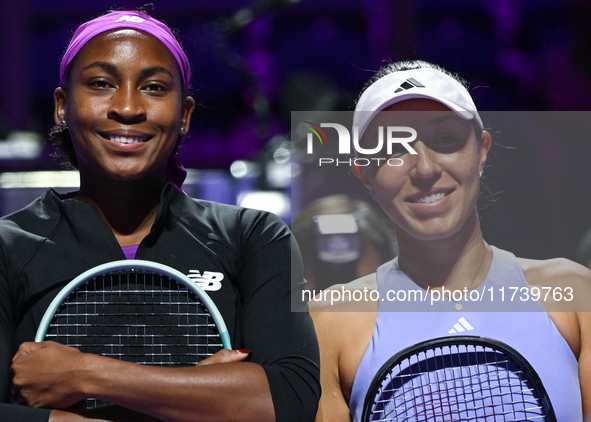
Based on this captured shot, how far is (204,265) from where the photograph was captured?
155 centimetres

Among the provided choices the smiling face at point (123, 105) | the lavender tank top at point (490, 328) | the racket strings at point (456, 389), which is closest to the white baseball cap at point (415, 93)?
the lavender tank top at point (490, 328)

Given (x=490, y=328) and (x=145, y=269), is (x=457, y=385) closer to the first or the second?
(x=490, y=328)

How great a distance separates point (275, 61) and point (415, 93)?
181 centimetres

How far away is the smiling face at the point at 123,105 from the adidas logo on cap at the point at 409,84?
0.55 metres

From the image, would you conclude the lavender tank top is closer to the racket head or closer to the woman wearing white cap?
the woman wearing white cap

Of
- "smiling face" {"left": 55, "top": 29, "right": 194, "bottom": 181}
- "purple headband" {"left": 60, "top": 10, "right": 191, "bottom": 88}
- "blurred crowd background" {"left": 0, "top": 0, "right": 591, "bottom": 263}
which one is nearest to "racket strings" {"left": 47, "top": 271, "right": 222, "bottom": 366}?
"smiling face" {"left": 55, "top": 29, "right": 194, "bottom": 181}

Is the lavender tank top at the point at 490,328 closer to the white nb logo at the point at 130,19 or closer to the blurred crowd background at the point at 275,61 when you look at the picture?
the blurred crowd background at the point at 275,61

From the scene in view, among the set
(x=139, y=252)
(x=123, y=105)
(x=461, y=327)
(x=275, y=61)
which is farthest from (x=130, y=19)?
(x=275, y=61)

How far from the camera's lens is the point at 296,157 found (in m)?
1.80

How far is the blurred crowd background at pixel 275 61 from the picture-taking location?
8.93 ft

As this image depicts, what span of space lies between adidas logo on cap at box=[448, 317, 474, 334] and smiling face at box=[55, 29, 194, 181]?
31.9 inches

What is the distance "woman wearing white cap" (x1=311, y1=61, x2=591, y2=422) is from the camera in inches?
65.2

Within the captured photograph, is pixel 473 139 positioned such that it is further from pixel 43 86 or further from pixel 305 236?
pixel 43 86

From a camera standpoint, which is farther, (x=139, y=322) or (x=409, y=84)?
(x=409, y=84)
